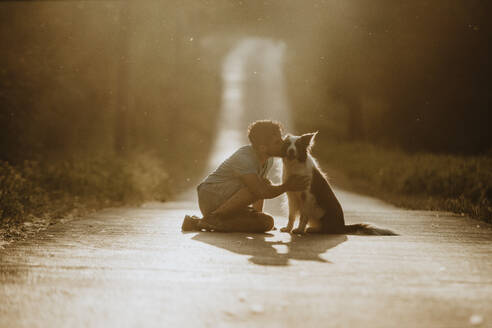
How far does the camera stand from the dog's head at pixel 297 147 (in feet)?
29.9

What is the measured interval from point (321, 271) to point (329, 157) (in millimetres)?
29498

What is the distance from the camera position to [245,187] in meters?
9.58

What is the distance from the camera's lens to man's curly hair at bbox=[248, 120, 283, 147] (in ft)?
30.3

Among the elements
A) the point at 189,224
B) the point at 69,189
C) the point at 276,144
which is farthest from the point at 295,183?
the point at 69,189

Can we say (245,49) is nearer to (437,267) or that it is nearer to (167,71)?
(167,71)

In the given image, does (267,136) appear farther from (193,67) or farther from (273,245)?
(193,67)

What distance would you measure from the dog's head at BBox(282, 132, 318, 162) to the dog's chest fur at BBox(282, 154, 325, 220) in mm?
92

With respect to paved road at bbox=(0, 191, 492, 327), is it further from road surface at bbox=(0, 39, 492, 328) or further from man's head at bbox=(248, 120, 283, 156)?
man's head at bbox=(248, 120, 283, 156)

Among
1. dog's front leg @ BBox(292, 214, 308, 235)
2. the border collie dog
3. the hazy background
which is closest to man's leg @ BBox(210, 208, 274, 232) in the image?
the border collie dog

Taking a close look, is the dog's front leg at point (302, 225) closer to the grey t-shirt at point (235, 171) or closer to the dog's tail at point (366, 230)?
the dog's tail at point (366, 230)

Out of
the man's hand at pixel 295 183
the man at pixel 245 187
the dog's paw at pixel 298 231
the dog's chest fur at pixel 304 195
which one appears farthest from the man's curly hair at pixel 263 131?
the dog's paw at pixel 298 231

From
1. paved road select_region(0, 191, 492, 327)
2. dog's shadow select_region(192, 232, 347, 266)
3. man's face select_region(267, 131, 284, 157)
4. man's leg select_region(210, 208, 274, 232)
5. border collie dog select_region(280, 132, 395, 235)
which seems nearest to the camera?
paved road select_region(0, 191, 492, 327)

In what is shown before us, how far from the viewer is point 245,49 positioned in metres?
115

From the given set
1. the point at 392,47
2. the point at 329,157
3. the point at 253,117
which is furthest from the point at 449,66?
the point at 253,117
